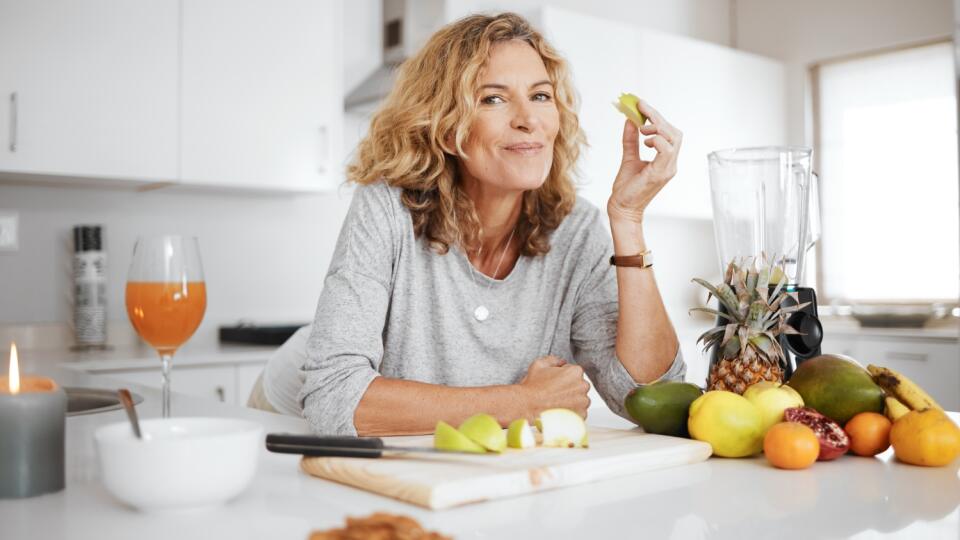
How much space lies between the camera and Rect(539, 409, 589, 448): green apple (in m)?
0.95

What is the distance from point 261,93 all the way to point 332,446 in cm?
250

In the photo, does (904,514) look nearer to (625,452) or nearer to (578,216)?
(625,452)

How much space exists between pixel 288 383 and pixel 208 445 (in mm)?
1242

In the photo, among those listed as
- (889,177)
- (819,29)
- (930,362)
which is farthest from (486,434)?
(819,29)

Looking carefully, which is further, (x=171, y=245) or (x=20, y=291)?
(x=20, y=291)

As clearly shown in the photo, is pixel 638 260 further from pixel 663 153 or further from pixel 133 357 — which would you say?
pixel 133 357

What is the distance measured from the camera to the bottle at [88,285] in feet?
9.89

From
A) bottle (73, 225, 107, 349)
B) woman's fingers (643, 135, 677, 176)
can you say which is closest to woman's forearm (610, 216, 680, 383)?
woman's fingers (643, 135, 677, 176)

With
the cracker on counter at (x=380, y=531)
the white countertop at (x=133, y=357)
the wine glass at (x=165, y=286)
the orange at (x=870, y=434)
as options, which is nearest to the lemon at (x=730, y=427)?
the orange at (x=870, y=434)

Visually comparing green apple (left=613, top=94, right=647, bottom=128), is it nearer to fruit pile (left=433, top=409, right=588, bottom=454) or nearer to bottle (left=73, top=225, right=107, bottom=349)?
fruit pile (left=433, top=409, right=588, bottom=454)

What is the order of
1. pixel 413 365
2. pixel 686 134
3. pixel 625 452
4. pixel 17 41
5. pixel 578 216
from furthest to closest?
pixel 686 134
pixel 17 41
pixel 578 216
pixel 413 365
pixel 625 452

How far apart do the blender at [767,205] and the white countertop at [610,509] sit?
1.63ft

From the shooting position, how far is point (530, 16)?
3.83 metres

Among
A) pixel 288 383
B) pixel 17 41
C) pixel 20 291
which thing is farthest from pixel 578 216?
pixel 20 291
